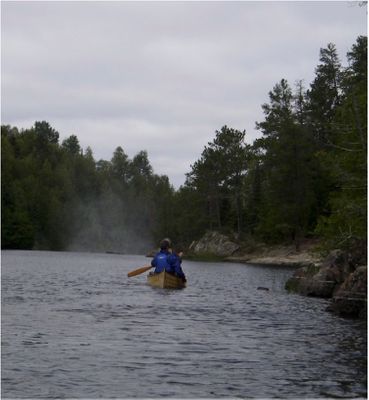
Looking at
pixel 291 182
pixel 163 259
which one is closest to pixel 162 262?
pixel 163 259

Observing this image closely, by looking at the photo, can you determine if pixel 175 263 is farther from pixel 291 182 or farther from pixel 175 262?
pixel 291 182

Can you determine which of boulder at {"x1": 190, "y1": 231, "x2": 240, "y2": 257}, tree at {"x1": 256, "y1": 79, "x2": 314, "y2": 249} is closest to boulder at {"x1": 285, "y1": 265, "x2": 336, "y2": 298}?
tree at {"x1": 256, "y1": 79, "x2": 314, "y2": 249}

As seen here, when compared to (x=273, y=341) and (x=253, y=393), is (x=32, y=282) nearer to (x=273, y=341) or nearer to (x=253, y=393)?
(x=273, y=341)

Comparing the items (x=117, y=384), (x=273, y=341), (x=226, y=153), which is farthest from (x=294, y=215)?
(x=117, y=384)

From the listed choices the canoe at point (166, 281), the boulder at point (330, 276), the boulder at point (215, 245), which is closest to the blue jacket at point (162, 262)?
the canoe at point (166, 281)

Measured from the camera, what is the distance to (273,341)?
19641mm

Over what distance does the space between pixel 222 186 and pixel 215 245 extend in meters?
9.18

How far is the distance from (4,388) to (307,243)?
68692mm

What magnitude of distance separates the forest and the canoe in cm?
826

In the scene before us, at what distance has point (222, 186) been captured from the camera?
10131 cm

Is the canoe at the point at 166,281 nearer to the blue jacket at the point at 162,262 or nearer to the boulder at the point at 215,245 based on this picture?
the blue jacket at the point at 162,262

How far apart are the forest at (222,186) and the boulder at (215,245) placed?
6.72 ft

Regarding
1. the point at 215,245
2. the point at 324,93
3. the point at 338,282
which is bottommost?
the point at 338,282

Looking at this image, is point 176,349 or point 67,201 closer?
point 176,349
